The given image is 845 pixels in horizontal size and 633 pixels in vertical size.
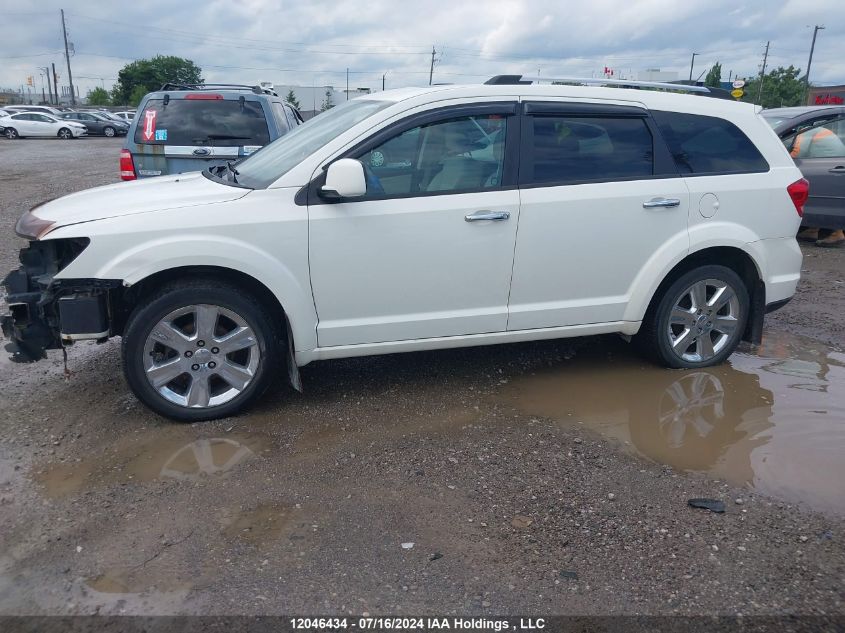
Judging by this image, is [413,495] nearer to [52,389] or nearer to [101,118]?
[52,389]

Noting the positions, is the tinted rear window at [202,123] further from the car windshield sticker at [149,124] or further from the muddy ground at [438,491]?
the muddy ground at [438,491]

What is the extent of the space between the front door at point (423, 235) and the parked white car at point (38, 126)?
41740mm

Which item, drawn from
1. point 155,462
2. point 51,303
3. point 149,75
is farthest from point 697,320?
point 149,75

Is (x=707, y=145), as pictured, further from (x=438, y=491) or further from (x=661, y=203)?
(x=438, y=491)

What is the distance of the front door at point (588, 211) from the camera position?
459 centimetres

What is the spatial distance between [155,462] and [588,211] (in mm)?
2937

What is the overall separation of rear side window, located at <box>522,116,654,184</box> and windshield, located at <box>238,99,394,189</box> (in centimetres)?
100

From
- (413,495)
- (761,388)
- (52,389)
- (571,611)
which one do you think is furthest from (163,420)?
(761,388)

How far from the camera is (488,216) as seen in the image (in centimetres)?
441

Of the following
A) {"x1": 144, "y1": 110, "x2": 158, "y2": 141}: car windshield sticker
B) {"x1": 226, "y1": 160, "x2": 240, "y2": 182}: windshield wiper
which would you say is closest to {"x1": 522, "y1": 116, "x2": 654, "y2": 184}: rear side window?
{"x1": 226, "y1": 160, "x2": 240, "y2": 182}: windshield wiper

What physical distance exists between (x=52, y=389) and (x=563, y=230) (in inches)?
135

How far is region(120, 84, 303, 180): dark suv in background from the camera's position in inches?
301

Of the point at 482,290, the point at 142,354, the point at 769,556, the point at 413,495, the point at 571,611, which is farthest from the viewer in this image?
the point at 482,290

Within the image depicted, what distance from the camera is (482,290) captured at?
455 cm
